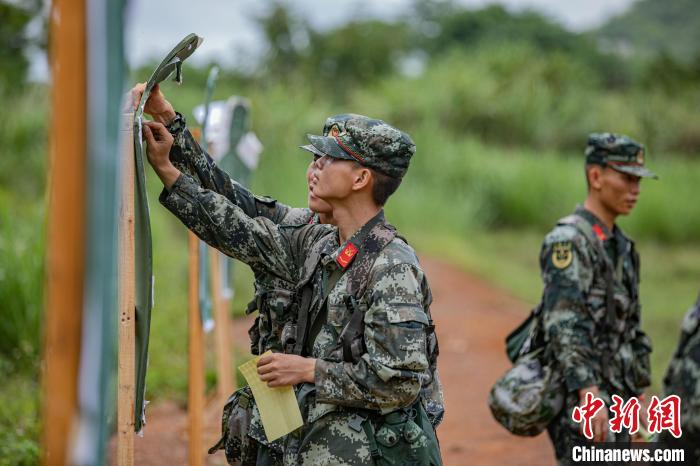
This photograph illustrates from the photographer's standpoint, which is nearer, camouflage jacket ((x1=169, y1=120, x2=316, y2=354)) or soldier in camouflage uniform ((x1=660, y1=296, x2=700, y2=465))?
camouflage jacket ((x1=169, y1=120, x2=316, y2=354))

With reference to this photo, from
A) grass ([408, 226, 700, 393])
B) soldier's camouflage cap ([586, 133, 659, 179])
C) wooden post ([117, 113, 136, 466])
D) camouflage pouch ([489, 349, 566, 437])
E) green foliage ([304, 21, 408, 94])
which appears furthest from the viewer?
green foliage ([304, 21, 408, 94])

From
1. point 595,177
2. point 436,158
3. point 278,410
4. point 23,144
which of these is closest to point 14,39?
point 23,144

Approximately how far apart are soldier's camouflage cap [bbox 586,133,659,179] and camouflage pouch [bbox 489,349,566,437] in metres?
0.94

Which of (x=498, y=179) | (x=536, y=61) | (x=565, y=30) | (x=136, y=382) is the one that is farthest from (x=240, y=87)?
(x=565, y=30)

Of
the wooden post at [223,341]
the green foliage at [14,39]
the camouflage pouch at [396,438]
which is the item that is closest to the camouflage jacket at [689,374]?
the camouflage pouch at [396,438]

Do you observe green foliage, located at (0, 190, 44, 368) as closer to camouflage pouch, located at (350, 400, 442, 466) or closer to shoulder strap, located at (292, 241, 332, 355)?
shoulder strap, located at (292, 241, 332, 355)

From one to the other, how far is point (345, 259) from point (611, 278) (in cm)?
172

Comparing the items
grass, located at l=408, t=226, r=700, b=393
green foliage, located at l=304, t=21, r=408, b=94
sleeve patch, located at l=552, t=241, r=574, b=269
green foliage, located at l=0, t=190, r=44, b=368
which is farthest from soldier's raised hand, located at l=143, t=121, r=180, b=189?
green foliage, located at l=304, t=21, r=408, b=94

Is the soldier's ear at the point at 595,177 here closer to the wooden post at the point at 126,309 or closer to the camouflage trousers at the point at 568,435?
the camouflage trousers at the point at 568,435

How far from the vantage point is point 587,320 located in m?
3.80

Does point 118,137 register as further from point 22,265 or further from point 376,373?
point 22,265

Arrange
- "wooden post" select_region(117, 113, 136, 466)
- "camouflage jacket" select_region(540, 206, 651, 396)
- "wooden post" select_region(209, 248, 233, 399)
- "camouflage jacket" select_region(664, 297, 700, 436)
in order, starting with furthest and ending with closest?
"wooden post" select_region(209, 248, 233, 399)
"camouflage jacket" select_region(540, 206, 651, 396)
"camouflage jacket" select_region(664, 297, 700, 436)
"wooden post" select_region(117, 113, 136, 466)

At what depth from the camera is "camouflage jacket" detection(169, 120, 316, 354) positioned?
2.80 m

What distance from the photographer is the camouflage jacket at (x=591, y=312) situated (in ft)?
12.4
